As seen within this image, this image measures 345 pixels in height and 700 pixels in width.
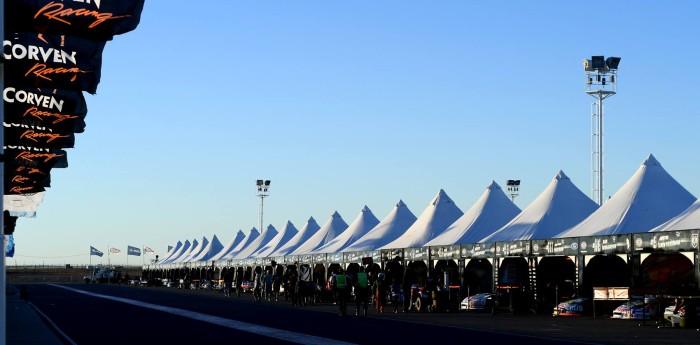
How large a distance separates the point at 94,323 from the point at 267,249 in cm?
5084

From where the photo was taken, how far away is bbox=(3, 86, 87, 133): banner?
1830 cm

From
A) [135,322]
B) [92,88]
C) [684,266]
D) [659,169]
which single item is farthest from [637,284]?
[92,88]

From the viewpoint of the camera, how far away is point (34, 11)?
10.9m

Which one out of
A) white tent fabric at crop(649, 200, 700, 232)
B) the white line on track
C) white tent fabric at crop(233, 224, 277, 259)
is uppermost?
white tent fabric at crop(233, 224, 277, 259)

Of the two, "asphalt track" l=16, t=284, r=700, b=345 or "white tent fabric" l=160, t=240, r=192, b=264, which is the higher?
"white tent fabric" l=160, t=240, r=192, b=264

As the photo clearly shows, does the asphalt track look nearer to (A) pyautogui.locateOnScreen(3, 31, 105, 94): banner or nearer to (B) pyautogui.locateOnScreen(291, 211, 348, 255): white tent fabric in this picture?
(A) pyautogui.locateOnScreen(3, 31, 105, 94): banner

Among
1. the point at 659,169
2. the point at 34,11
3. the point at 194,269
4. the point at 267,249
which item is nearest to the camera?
the point at 34,11

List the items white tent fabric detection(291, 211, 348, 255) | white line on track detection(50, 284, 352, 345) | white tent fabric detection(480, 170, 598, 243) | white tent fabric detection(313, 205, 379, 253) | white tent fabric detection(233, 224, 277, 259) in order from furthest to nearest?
white tent fabric detection(233, 224, 277, 259)
white tent fabric detection(291, 211, 348, 255)
white tent fabric detection(313, 205, 379, 253)
white tent fabric detection(480, 170, 598, 243)
white line on track detection(50, 284, 352, 345)

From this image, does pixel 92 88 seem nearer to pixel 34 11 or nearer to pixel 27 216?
pixel 34 11

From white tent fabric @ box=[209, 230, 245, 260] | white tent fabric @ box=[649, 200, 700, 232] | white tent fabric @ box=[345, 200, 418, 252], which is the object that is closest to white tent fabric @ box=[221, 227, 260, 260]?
white tent fabric @ box=[209, 230, 245, 260]

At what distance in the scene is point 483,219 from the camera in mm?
46812

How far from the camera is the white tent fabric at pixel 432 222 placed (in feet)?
166

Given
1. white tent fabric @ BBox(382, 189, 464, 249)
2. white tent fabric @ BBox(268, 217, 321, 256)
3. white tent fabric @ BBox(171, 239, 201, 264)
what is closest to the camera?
white tent fabric @ BBox(382, 189, 464, 249)

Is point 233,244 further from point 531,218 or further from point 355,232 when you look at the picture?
point 531,218
